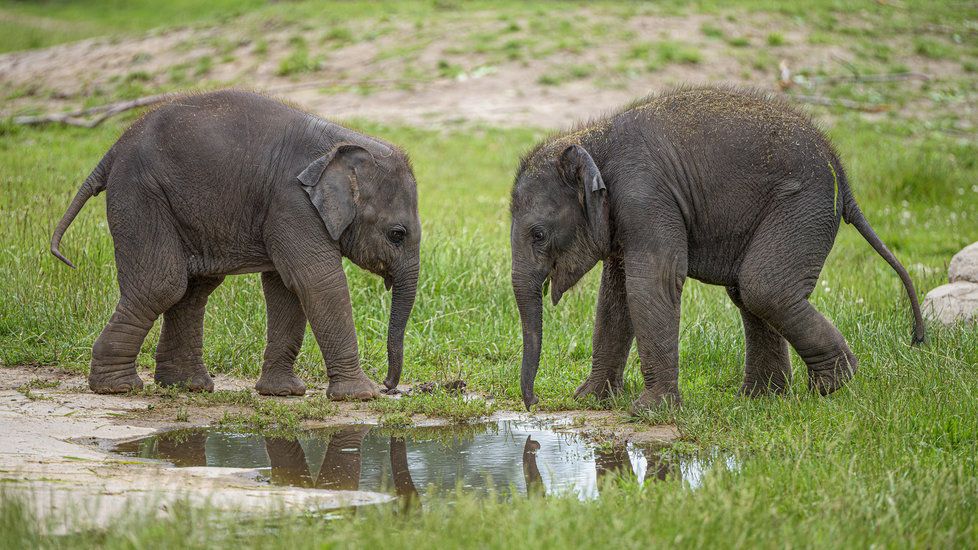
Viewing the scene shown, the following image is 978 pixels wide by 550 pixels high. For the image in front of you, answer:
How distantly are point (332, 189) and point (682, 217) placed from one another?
7.87ft

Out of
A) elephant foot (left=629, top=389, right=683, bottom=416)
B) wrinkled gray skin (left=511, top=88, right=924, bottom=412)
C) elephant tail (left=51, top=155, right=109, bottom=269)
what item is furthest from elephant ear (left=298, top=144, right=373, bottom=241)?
elephant foot (left=629, top=389, right=683, bottom=416)

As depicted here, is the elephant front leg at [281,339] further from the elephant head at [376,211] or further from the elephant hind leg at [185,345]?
the elephant head at [376,211]

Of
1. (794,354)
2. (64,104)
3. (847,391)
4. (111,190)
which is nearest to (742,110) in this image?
(847,391)

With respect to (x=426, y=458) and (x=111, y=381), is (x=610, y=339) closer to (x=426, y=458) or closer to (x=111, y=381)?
(x=426, y=458)

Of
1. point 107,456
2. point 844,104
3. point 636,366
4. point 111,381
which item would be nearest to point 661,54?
point 844,104

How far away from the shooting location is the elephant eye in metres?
7.95

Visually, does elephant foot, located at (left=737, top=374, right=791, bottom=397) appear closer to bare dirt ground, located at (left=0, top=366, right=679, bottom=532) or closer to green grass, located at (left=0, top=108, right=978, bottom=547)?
green grass, located at (left=0, top=108, right=978, bottom=547)

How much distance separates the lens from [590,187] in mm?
7082

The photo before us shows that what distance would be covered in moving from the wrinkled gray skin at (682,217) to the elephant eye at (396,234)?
0.93 m

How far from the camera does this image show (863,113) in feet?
70.3

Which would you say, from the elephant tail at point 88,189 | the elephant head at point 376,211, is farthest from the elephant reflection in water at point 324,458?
the elephant tail at point 88,189

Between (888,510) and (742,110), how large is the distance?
3313 mm

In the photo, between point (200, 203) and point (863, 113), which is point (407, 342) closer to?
point (200, 203)

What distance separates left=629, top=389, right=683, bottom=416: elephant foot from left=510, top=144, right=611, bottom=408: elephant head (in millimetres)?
702
